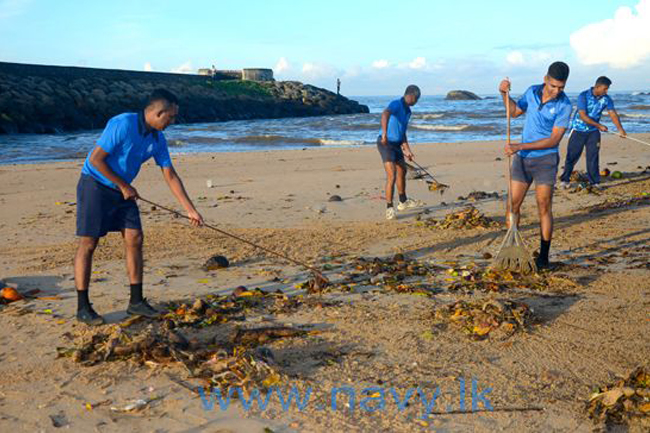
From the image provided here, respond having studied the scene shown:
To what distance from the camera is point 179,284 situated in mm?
5988

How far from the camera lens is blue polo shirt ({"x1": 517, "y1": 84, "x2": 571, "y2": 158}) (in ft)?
19.8

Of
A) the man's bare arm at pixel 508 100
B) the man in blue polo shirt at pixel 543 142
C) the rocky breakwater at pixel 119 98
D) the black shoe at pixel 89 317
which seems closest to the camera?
the black shoe at pixel 89 317

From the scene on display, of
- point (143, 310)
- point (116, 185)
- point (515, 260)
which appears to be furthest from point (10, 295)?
point (515, 260)

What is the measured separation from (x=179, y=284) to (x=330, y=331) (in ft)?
6.32

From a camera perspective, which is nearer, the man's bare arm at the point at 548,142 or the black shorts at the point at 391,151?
the man's bare arm at the point at 548,142

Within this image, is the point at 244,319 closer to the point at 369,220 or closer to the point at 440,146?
the point at 369,220

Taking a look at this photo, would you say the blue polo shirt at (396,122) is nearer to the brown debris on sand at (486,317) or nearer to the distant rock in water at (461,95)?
the brown debris on sand at (486,317)

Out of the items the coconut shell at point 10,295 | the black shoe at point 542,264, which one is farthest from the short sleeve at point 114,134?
the black shoe at point 542,264

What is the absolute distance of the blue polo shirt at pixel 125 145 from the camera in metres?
4.75

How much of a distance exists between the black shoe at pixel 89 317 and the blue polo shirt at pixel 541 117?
14.0 feet

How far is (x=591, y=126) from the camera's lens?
413 inches

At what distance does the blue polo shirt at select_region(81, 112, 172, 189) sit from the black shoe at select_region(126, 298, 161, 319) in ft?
3.16

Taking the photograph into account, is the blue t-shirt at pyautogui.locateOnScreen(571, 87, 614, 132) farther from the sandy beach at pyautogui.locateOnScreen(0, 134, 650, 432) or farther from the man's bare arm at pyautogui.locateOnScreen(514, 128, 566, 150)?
the man's bare arm at pyautogui.locateOnScreen(514, 128, 566, 150)

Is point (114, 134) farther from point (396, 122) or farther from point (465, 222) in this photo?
point (396, 122)
